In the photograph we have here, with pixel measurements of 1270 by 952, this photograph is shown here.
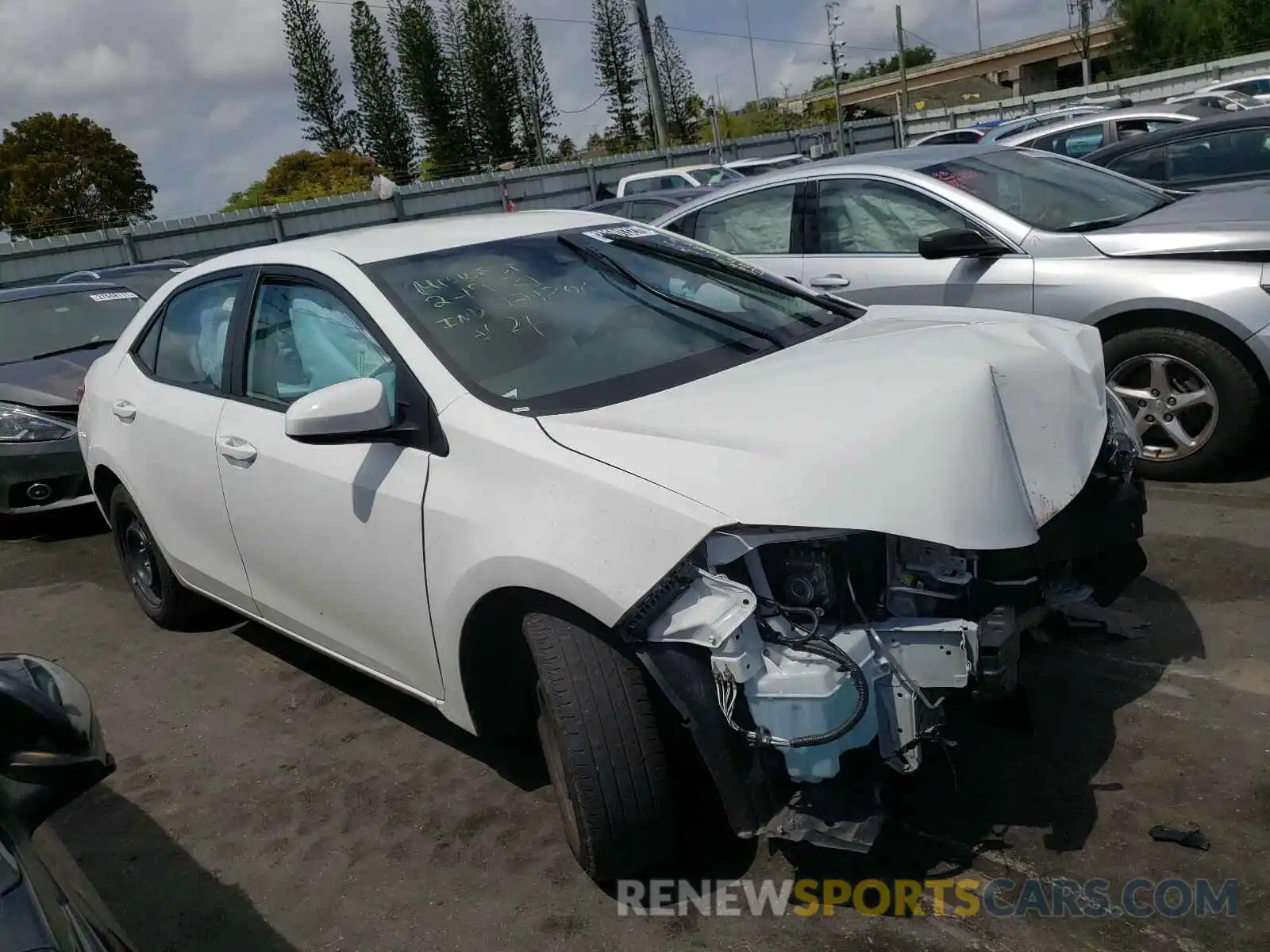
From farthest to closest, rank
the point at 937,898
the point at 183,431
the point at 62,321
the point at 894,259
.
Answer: the point at 62,321 → the point at 894,259 → the point at 183,431 → the point at 937,898

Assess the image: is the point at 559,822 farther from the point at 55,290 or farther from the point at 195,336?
the point at 55,290

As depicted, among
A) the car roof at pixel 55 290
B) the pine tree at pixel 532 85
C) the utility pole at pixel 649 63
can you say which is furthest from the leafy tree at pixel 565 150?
the car roof at pixel 55 290

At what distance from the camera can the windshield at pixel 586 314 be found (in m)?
3.08

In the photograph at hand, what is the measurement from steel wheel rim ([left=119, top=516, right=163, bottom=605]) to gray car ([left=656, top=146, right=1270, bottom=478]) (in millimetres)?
3596

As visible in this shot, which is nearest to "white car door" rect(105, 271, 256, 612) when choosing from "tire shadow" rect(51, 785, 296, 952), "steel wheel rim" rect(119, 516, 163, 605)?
"steel wheel rim" rect(119, 516, 163, 605)

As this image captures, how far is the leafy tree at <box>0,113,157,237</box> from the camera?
5306 cm

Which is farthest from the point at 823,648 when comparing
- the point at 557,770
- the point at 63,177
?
the point at 63,177

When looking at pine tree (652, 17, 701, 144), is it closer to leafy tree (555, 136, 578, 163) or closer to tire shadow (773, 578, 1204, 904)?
leafy tree (555, 136, 578, 163)

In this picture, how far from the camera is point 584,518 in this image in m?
2.54

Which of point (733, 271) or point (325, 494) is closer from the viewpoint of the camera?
point (325, 494)

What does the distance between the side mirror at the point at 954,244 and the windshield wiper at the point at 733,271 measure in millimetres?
1462

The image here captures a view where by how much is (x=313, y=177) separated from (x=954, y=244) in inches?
1966

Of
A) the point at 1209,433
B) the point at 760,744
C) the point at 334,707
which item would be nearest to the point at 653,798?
the point at 760,744

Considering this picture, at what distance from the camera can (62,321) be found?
7918 millimetres
